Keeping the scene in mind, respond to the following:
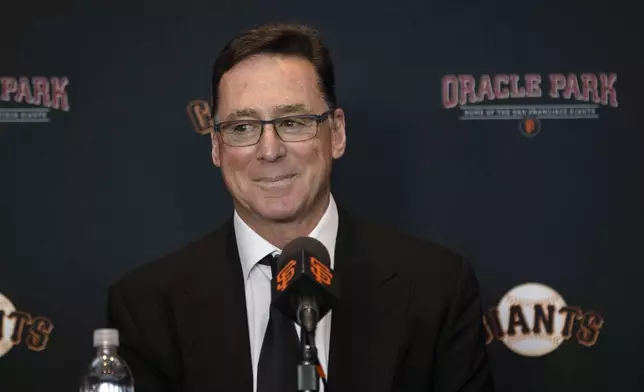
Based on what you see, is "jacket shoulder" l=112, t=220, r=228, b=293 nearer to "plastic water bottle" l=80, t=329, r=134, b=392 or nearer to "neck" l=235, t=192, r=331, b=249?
"neck" l=235, t=192, r=331, b=249

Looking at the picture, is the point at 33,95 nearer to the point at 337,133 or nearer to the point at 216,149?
the point at 216,149

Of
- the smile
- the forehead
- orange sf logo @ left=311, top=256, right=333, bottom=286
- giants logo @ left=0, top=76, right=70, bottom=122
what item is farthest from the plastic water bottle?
giants logo @ left=0, top=76, right=70, bottom=122

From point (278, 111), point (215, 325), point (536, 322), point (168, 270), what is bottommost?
point (536, 322)

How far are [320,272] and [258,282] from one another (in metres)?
0.80

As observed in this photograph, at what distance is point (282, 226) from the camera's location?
235cm

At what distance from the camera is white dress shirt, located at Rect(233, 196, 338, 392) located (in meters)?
2.30

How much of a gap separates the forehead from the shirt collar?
10.6 inches

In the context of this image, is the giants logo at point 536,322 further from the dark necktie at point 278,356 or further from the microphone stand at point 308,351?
the microphone stand at point 308,351

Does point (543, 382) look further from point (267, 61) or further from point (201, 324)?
point (267, 61)

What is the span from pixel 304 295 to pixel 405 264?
A: 35.5 inches

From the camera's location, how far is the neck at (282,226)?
235 cm

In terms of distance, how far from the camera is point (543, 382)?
111 inches

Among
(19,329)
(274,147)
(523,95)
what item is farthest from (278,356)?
(523,95)

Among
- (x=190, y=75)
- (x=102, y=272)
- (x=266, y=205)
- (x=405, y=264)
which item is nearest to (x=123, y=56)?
(x=190, y=75)
